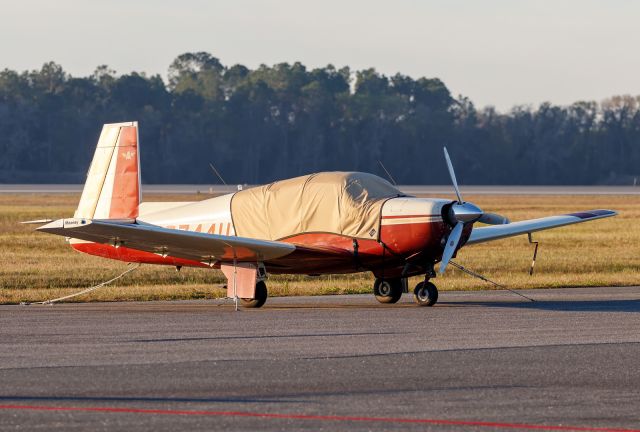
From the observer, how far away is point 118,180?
20.0m

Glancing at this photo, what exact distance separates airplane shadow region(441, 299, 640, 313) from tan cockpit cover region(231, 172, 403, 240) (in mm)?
1936

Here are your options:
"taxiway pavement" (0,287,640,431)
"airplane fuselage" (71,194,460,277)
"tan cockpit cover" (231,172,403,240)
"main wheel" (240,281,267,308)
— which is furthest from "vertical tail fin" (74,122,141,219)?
"main wheel" (240,281,267,308)

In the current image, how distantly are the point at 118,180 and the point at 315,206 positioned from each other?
3.31m

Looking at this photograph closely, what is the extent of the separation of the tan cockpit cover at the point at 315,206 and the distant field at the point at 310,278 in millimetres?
2168

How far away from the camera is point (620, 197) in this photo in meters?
78.5

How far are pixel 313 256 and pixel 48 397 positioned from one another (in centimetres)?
852

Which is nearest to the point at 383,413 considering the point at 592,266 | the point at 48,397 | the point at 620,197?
the point at 48,397

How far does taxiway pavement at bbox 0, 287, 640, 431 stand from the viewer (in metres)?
9.32

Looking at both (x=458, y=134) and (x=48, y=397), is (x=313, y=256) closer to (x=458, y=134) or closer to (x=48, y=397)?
(x=48, y=397)

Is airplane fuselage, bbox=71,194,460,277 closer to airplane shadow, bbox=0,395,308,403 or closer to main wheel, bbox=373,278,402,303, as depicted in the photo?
main wheel, bbox=373,278,402,303

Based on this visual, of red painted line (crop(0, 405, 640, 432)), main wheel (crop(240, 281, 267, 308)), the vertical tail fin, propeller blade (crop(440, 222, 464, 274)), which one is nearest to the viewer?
red painted line (crop(0, 405, 640, 432))

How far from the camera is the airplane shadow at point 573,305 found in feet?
59.1

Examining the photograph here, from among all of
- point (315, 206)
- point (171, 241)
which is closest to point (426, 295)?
point (315, 206)

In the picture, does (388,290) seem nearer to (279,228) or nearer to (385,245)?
(385,245)
